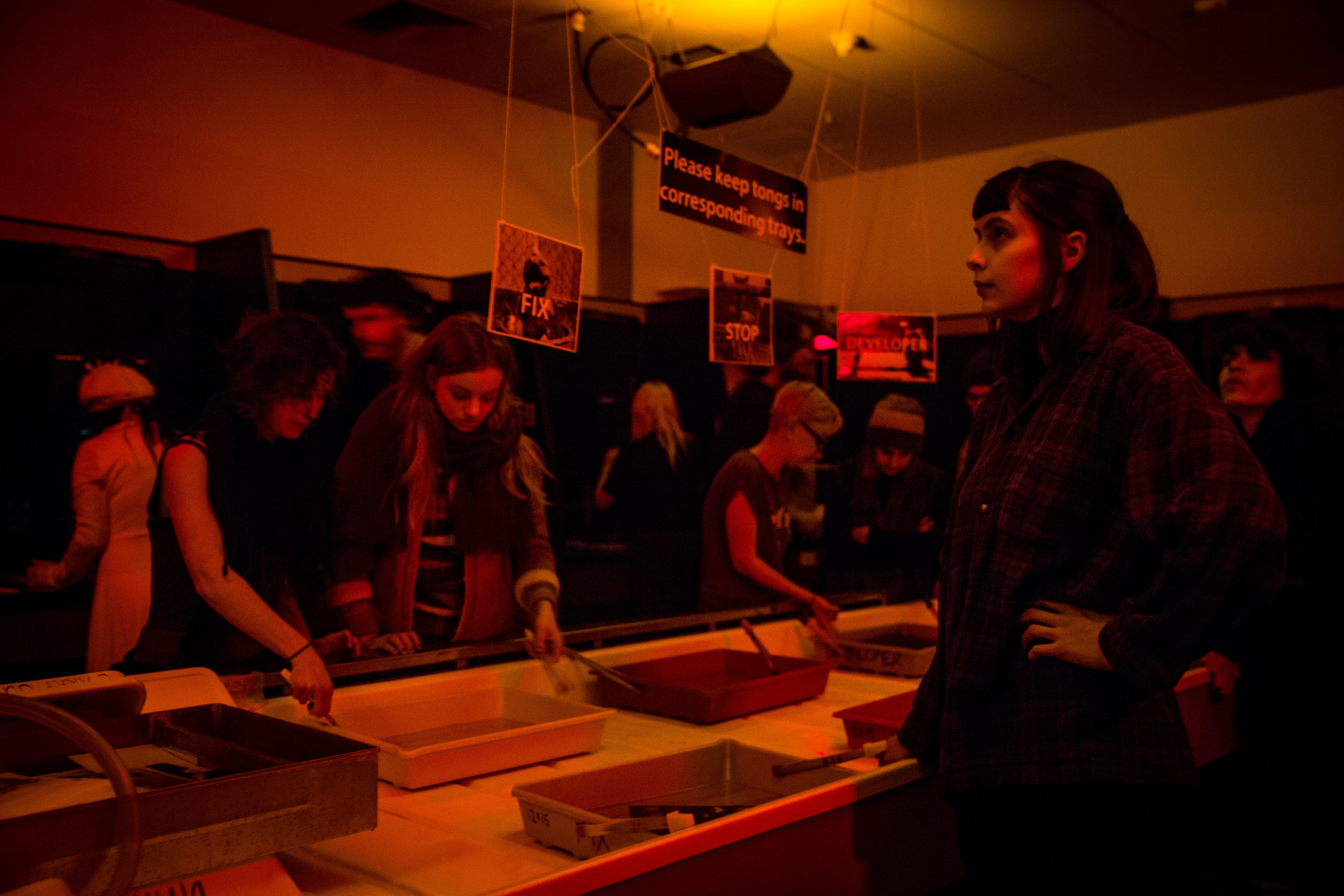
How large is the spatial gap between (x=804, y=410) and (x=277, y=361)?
163cm

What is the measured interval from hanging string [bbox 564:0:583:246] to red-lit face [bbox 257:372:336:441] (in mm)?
600

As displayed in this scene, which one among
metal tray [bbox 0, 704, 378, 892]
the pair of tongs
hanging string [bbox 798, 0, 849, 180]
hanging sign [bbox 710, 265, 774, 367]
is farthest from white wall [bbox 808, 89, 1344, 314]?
metal tray [bbox 0, 704, 378, 892]

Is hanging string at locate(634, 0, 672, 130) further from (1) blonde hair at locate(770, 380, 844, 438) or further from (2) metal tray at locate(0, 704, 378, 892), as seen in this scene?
(2) metal tray at locate(0, 704, 378, 892)

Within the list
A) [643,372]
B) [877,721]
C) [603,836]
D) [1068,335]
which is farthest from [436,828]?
[643,372]

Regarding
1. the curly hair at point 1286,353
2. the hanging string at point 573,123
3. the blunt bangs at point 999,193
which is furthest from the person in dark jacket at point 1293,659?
the hanging string at point 573,123

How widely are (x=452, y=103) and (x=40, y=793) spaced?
3990 mm

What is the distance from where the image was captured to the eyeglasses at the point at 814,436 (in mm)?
3156

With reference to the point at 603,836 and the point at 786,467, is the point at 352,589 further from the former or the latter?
the point at 786,467

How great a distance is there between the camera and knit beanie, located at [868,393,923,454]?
3.44 m

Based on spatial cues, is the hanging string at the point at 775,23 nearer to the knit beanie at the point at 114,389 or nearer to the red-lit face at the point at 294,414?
the red-lit face at the point at 294,414

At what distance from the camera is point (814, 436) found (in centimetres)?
317

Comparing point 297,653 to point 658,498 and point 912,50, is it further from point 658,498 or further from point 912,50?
point 912,50

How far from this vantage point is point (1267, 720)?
2729 mm

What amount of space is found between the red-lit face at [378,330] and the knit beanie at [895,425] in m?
1.69
